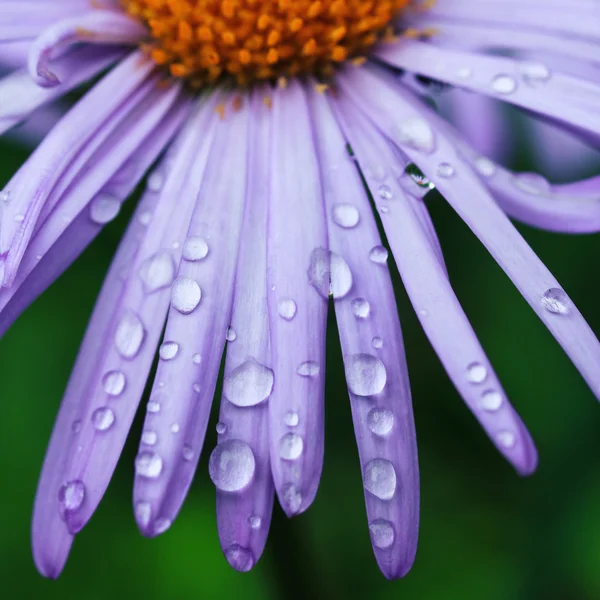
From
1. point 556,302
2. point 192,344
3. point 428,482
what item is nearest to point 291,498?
point 192,344

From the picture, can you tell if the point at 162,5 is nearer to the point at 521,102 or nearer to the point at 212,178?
the point at 212,178

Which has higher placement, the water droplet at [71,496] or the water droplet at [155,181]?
the water droplet at [155,181]

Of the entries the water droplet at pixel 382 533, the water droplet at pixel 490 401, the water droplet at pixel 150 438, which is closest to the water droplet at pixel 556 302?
the water droplet at pixel 490 401

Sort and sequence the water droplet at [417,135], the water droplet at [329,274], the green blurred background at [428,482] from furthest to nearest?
the green blurred background at [428,482] < the water droplet at [417,135] < the water droplet at [329,274]

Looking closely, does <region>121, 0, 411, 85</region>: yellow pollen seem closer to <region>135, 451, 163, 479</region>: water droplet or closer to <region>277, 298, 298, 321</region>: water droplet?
<region>277, 298, 298, 321</region>: water droplet

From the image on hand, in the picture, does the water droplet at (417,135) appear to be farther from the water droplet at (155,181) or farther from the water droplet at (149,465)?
the water droplet at (149,465)

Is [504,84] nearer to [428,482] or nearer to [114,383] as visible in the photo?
[114,383]

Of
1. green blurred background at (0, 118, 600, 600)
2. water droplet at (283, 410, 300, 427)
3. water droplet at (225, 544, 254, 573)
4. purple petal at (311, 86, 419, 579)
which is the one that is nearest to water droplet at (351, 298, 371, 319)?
purple petal at (311, 86, 419, 579)
